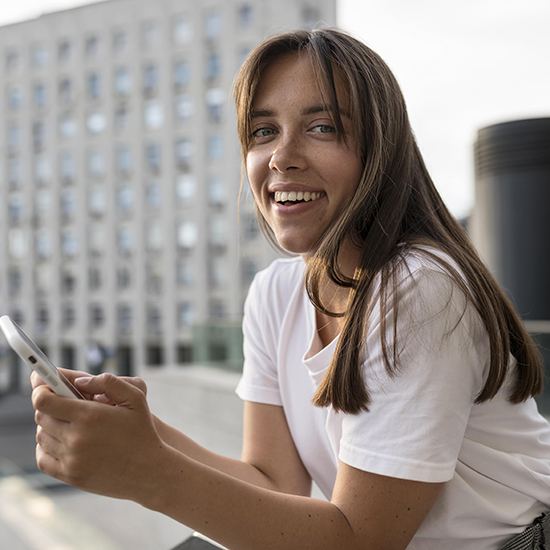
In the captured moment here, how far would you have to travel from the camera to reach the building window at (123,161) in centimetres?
2855

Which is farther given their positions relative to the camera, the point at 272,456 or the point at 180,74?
the point at 180,74

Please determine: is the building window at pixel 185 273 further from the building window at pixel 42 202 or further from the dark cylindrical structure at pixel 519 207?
the dark cylindrical structure at pixel 519 207

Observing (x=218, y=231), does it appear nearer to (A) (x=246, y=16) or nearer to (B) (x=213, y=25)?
(B) (x=213, y=25)

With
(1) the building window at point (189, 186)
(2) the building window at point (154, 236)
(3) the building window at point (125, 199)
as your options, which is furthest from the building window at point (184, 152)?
(2) the building window at point (154, 236)

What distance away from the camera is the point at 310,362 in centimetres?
106

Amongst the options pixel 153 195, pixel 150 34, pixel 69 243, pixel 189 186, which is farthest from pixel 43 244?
pixel 150 34

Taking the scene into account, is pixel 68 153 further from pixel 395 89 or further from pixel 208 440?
pixel 395 89

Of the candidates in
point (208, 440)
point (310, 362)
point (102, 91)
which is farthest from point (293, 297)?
point (102, 91)

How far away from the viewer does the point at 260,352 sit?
4.37ft

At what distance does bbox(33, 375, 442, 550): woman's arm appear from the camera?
0.73 m

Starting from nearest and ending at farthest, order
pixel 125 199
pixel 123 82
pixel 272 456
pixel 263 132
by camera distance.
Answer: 1. pixel 263 132
2. pixel 272 456
3. pixel 125 199
4. pixel 123 82

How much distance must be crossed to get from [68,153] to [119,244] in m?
5.54

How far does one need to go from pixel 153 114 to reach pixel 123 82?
2.47 m

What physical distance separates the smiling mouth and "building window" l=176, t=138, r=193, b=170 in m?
27.1
